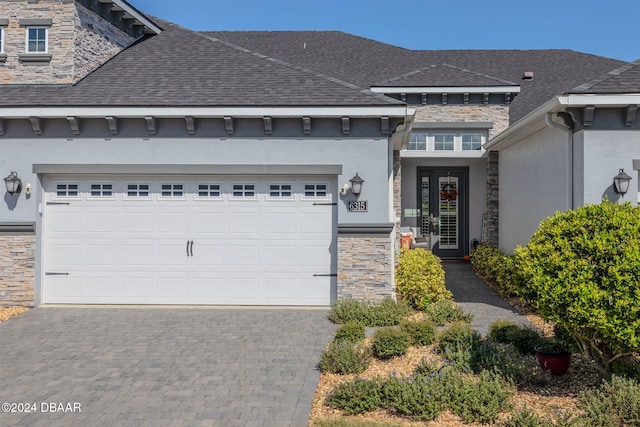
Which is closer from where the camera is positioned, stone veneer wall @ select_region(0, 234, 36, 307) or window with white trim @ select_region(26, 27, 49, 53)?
stone veneer wall @ select_region(0, 234, 36, 307)

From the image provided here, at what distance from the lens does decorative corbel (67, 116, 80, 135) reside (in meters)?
9.55

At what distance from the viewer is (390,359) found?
670 cm

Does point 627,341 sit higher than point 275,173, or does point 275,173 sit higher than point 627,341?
point 275,173

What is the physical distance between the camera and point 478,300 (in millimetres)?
10500

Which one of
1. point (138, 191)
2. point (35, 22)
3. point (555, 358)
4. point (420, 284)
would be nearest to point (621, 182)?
point (420, 284)

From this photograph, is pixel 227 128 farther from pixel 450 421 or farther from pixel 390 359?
pixel 450 421

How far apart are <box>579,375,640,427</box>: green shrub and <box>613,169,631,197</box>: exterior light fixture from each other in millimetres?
4324

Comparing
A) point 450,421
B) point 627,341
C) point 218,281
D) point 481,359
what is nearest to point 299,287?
point 218,281

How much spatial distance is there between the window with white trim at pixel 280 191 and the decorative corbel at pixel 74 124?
3.95 m

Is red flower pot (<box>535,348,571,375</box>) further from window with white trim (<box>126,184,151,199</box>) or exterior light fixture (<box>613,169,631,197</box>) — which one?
window with white trim (<box>126,184,151,199</box>)

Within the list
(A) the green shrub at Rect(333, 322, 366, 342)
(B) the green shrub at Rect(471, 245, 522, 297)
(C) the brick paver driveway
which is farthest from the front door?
(A) the green shrub at Rect(333, 322, 366, 342)

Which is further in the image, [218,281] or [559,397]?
[218,281]

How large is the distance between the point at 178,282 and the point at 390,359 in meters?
5.04

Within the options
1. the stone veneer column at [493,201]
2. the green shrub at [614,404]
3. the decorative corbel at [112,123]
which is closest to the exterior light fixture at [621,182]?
the green shrub at [614,404]
